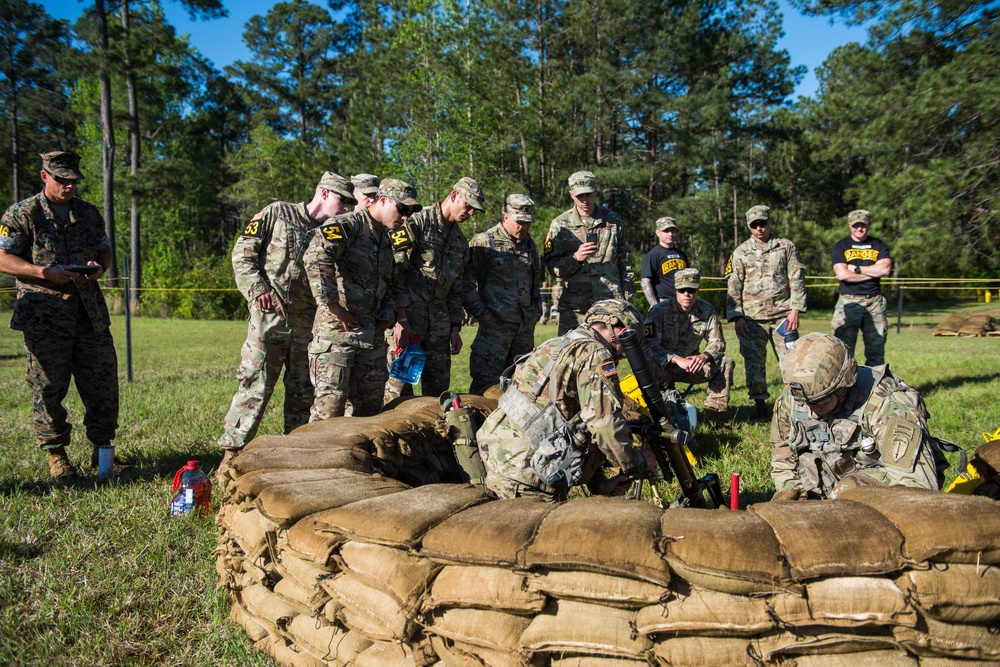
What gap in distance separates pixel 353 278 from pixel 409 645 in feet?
10.1

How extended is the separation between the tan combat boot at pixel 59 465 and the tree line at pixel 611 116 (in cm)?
1427

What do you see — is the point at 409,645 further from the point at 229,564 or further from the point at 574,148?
the point at 574,148

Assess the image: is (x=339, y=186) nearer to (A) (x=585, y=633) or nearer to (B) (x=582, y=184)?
(B) (x=582, y=184)

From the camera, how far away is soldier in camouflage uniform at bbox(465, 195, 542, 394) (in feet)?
20.4

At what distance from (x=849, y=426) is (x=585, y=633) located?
2084mm

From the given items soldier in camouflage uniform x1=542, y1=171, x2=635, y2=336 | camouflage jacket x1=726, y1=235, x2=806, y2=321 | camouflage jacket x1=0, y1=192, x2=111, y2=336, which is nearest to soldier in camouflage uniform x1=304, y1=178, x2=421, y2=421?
camouflage jacket x1=0, y1=192, x2=111, y2=336

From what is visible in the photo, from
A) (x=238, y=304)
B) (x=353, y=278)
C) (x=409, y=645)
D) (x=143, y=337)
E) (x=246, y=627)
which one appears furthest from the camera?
(x=238, y=304)

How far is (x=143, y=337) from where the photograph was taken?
16656 millimetres

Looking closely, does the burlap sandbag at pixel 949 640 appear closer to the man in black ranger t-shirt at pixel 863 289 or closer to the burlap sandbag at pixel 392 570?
the burlap sandbag at pixel 392 570

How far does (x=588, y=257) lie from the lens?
6570 millimetres

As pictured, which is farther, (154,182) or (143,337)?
(154,182)

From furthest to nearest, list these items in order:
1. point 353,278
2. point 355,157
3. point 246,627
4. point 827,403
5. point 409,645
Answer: point 355,157 < point 353,278 < point 827,403 < point 246,627 < point 409,645

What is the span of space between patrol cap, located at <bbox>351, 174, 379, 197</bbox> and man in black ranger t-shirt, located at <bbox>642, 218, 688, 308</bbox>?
10.6 ft

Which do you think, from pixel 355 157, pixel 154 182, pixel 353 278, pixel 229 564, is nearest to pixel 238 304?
pixel 154 182
